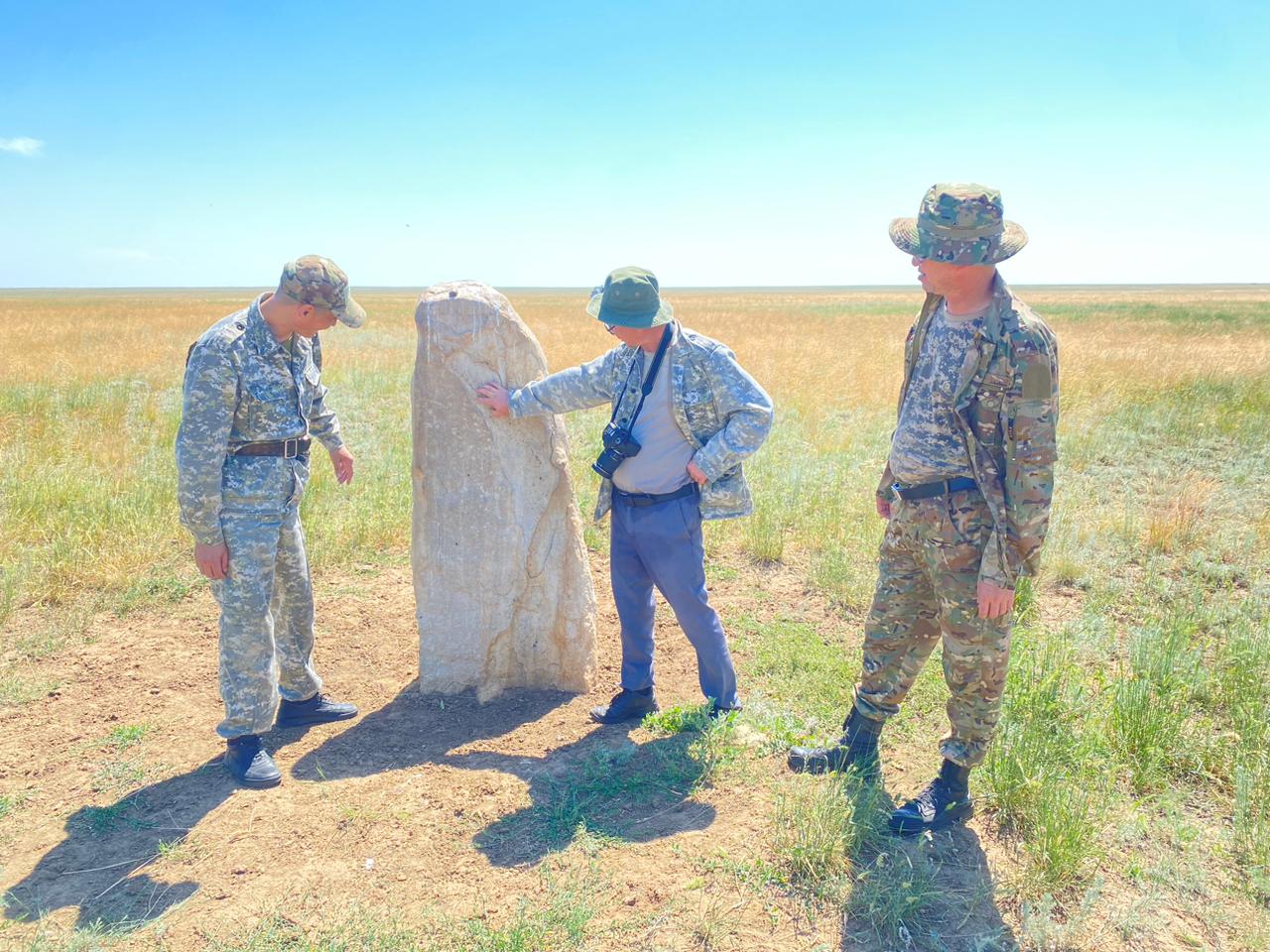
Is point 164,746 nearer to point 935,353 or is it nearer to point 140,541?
point 140,541

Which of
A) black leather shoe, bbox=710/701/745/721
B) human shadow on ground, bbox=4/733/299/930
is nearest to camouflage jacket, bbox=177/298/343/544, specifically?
human shadow on ground, bbox=4/733/299/930

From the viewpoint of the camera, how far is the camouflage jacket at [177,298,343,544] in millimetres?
3229

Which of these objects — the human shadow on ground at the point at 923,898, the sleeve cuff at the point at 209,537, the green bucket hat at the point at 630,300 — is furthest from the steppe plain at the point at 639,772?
the green bucket hat at the point at 630,300

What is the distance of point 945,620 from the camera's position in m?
3.03

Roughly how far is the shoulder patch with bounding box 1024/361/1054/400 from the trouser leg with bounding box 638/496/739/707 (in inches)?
57.2

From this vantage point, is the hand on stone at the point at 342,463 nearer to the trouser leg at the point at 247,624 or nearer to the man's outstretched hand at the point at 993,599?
the trouser leg at the point at 247,624

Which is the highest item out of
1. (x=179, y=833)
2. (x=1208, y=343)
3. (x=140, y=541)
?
(x=1208, y=343)

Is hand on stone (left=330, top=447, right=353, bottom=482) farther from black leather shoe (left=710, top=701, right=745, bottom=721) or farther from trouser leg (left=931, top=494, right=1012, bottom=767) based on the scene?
trouser leg (left=931, top=494, right=1012, bottom=767)

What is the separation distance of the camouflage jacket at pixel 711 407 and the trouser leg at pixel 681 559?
0.11 m

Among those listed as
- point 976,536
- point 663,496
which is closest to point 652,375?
point 663,496

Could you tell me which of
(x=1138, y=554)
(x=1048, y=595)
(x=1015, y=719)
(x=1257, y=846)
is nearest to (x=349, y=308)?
(x=1015, y=719)

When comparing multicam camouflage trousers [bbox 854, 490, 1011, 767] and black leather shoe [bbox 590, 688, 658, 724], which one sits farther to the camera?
black leather shoe [bbox 590, 688, 658, 724]

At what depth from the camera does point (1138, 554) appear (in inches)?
237

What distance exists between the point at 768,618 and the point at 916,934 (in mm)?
2617
